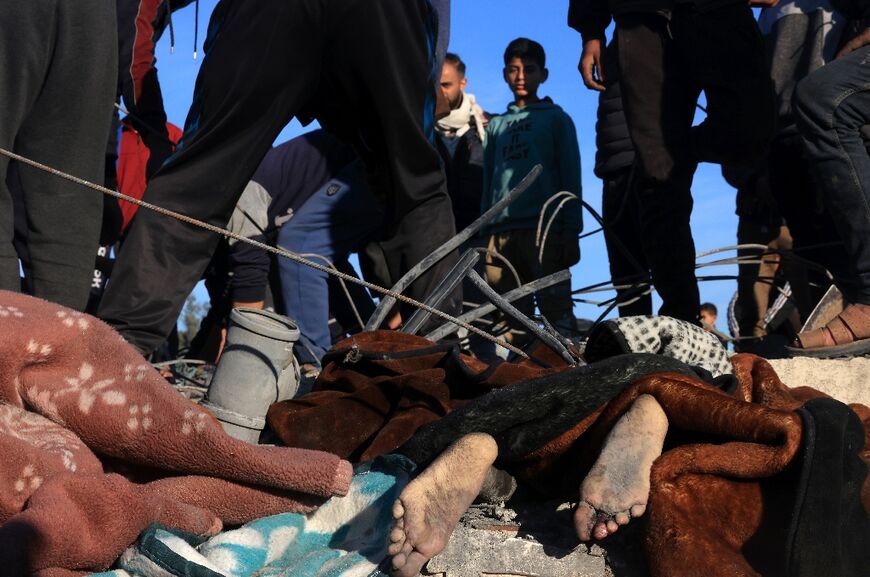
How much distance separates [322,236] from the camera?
4.55 m

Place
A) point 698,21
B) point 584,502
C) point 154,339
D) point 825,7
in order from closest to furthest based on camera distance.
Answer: point 584,502, point 154,339, point 698,21, point 825,7

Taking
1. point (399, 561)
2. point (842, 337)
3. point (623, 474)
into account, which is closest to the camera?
point (399, 561)

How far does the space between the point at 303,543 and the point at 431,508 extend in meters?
0.30

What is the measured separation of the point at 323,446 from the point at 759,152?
1994mm

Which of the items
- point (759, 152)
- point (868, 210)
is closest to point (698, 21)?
point (759, 152)

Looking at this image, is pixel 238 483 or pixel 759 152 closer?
pixel 238 483

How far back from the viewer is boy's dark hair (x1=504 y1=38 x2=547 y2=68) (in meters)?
5.41

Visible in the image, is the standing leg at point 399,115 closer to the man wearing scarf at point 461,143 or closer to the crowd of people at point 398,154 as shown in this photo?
the crowd of people at point 398,154

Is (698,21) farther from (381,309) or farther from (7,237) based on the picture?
(7,237)

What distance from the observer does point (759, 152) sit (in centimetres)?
367

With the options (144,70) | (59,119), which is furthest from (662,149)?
(144,70)

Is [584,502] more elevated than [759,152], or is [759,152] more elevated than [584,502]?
[759,152]

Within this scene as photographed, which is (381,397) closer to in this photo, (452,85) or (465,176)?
(465,176)

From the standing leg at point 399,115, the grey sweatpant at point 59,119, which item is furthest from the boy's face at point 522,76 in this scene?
the grey sweatpant at point 59,119
